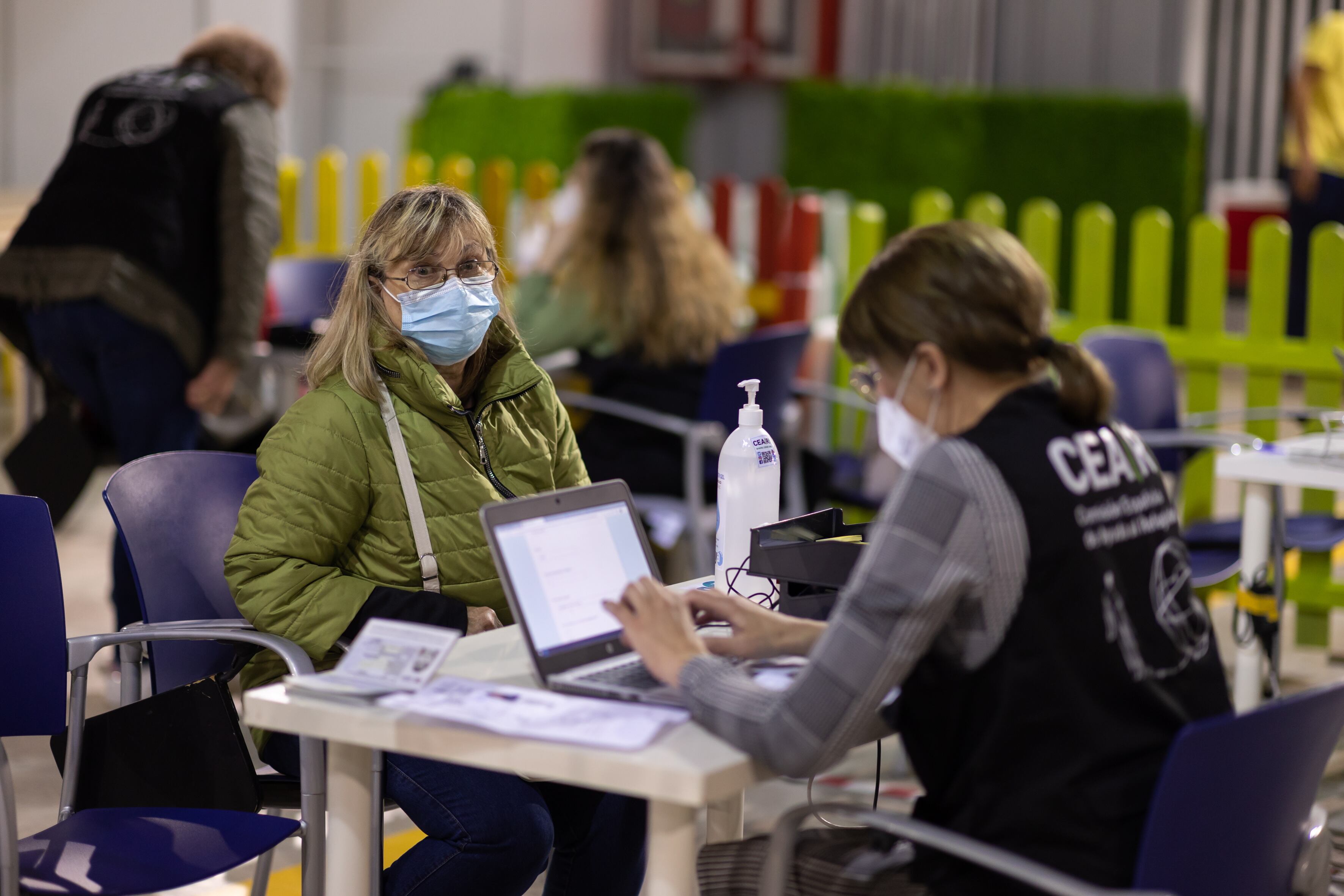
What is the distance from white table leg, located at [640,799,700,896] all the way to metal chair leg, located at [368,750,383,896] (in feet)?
1.18

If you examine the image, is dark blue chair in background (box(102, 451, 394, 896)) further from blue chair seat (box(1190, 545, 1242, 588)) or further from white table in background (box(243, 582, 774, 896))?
blue chair seat (box(1190, 545, 1242, 588))

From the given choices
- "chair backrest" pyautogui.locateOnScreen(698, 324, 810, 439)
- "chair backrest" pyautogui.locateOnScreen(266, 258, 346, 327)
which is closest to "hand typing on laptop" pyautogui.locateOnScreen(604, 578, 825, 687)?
"chair backrest" pyautogui.locateOnScreen(698, 324, 810, 439)

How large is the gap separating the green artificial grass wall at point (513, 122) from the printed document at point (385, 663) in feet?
30.1

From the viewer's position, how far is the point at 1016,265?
182 centimetres

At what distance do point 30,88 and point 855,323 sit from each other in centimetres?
817

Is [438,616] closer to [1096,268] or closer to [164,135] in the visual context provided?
[164,135]

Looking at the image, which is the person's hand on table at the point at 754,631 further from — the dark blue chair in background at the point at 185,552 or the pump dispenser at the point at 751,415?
the dark blue chair in background at the point at 185,552

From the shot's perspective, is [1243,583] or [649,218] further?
[649,218]

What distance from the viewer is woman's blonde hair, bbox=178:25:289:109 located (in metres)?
4.19

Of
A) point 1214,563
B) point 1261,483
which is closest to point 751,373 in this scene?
point 1214,563

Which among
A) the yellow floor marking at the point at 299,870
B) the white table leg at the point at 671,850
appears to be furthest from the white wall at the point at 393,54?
the white table leg at the point at 671,850

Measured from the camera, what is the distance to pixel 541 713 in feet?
6.03

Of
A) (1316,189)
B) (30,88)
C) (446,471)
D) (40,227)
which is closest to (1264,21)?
(1316,189)

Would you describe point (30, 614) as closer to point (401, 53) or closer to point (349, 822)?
point (349, 822)
